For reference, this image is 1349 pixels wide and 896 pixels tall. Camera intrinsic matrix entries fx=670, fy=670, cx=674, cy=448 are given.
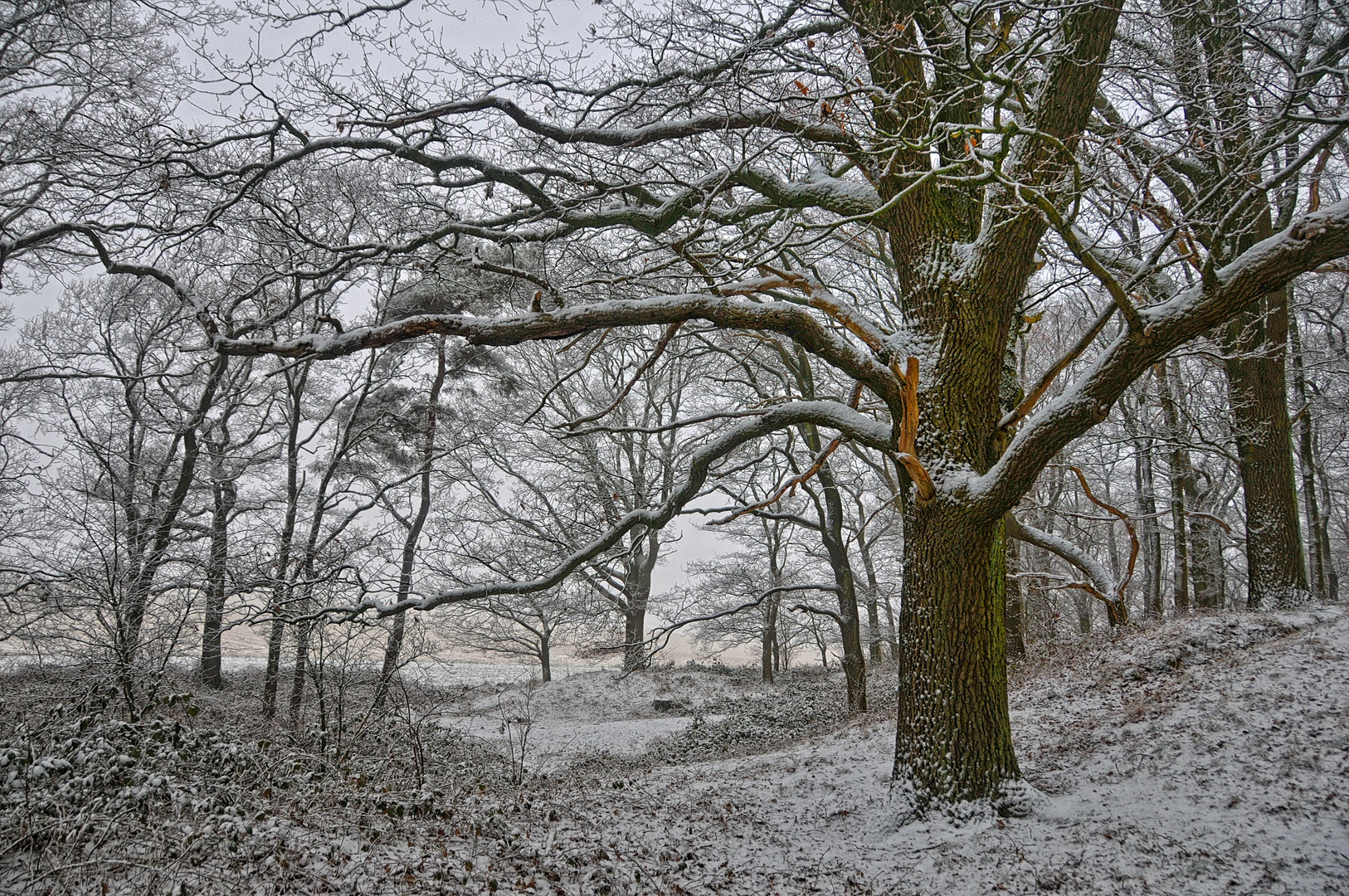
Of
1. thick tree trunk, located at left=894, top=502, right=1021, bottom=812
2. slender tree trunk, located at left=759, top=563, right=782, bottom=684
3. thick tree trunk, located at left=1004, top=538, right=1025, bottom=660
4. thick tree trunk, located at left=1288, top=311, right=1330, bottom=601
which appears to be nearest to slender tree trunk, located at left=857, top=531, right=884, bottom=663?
slender tree trunk, located at left=759, top=563, right=782, bottom=684

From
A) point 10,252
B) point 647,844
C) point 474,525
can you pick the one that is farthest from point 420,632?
point 474,525

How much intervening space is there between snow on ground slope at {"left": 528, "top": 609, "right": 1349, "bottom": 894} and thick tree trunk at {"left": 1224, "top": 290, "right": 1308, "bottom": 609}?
4.40 feet

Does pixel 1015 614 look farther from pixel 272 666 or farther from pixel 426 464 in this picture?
pixel 272 666

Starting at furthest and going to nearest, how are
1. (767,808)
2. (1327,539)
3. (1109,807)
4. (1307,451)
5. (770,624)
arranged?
1. (770,624)
2. (1327,539)
3. (1307,451)
4. (767,808)
5. (1109,807)

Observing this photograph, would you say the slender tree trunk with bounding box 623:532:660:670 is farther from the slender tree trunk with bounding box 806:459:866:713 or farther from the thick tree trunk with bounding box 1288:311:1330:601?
the thick tree trunk with bounding box 1288:311:1330:601

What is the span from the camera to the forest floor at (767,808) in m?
3.73

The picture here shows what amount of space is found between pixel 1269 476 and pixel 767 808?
27.2 feet

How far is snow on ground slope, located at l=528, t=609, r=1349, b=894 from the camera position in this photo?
379cm

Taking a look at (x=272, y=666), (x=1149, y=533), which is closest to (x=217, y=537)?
(x=272, y=666)

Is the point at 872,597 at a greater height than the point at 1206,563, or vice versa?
the point at 1206,563

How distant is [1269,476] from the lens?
9031mm

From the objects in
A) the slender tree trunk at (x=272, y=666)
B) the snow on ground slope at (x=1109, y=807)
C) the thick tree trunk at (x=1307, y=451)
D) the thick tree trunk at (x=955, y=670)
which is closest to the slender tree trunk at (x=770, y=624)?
the thick tree trunk at (x=1307, y=451)

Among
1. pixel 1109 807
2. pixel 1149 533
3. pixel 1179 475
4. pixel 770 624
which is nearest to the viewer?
pixel 1109 807

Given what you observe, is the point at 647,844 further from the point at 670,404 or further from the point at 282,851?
the point at 670,404
